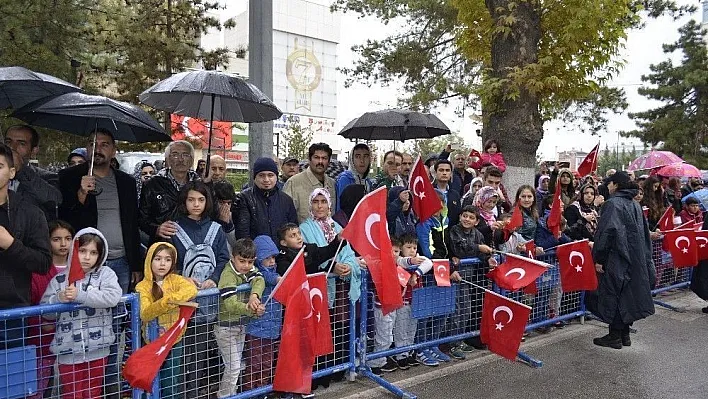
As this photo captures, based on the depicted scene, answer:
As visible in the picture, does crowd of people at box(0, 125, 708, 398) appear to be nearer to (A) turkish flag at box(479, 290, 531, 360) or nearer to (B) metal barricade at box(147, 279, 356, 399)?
(B) metal barricade at box(147, 279, 356, 399)

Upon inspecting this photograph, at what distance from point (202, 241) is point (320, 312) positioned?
41.9 inches

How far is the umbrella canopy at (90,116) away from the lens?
167 inches

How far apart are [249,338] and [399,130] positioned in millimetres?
3926

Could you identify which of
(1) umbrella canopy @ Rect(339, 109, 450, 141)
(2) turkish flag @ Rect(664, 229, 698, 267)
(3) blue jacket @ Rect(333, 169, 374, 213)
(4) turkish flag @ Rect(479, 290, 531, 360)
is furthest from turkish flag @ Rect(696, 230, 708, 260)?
(3) blue jacket @ Rect(333, 169, 374, 213)

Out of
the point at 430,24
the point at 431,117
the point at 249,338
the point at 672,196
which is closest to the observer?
the point at 249,338

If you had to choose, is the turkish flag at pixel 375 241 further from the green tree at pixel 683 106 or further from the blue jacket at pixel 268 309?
the green tree at pixel 683 106

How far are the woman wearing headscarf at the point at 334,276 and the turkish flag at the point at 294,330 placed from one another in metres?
0.64

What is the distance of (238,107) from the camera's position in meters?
5.38

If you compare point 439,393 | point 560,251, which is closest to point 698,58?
point 560,251

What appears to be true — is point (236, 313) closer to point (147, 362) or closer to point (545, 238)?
point (147, 362)

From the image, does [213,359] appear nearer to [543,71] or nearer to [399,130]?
[399,130]

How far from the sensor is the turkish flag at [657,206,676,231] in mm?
8069

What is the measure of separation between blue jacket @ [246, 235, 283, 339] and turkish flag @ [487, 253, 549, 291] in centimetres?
237

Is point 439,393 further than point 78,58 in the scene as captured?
No
